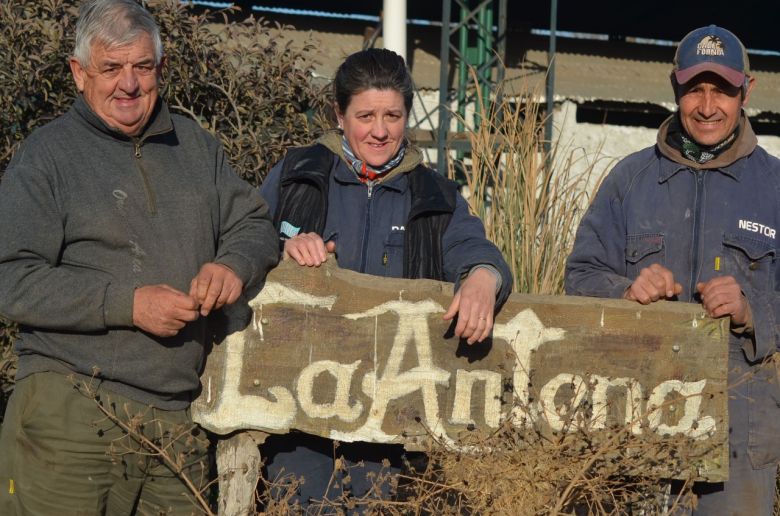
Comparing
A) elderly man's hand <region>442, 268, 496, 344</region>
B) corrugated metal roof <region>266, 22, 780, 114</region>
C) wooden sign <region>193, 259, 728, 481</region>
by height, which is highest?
corrugated metal roof <region>266, 22, 780, 114</region>

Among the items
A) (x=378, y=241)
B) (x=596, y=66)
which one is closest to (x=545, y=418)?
(x=378, y=241)

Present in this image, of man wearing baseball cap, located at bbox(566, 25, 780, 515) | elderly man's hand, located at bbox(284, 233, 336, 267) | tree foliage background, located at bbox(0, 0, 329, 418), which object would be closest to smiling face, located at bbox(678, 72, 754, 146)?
man wearing baseball cap, located at bbox(566, 25, 780, 515)

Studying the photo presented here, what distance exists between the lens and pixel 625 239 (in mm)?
3213

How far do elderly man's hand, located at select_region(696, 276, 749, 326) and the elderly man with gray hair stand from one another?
135 centimetres

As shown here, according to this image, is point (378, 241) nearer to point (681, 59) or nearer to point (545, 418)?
point (545, 418)

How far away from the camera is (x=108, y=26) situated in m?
2.66

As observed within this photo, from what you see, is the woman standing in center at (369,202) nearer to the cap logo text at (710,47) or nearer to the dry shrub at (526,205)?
the cap logo text at (710,47)

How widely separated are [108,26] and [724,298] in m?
1.94

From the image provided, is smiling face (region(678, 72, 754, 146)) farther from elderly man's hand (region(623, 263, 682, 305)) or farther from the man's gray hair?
the man's gray hair

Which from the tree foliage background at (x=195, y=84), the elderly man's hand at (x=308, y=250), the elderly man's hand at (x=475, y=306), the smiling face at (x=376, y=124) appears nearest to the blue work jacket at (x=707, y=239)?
the elderly man's hand at (x=475, y=306)

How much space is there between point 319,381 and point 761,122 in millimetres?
9439

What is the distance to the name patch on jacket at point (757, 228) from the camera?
308cm

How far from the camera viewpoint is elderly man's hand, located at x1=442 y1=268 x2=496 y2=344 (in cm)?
277

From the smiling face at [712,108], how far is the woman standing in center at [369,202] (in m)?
0.78
